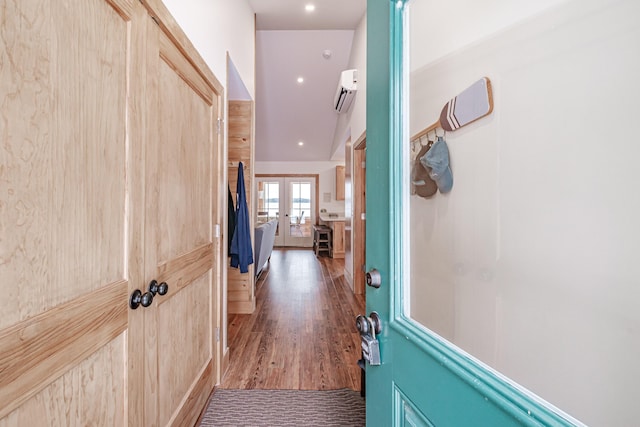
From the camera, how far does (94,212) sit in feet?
2.68

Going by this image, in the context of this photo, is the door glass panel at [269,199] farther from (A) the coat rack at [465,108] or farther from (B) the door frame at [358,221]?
(A) the coat rack at [465,108]

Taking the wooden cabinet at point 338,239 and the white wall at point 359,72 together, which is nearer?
the white wall at point 359,72

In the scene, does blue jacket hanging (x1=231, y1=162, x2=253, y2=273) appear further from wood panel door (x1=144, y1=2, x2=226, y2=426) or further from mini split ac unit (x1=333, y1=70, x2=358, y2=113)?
mini split ac unit (x1=333, y1=70, x2=358, y2=113)

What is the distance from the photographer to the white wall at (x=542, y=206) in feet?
1.46

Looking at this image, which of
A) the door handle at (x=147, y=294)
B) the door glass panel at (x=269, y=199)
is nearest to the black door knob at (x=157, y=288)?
the door handle at (x=147, y=294)

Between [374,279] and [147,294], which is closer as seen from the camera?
[374,279]

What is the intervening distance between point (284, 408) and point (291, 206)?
6901 millimetres

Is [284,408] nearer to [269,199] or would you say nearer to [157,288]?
[157,288]

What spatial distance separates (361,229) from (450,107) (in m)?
3.11

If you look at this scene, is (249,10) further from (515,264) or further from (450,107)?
(515,264)

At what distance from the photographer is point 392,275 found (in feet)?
2.43

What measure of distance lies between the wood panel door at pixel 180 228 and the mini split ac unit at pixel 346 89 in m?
2.32

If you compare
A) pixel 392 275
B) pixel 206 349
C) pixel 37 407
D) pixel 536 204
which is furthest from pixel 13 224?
pixel 206 349

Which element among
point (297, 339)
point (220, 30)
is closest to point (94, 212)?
point (220, 30)
